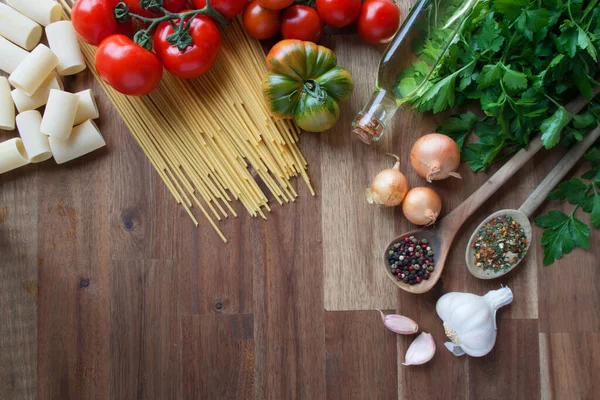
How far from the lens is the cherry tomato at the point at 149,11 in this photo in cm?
126

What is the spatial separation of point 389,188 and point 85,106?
82 cm

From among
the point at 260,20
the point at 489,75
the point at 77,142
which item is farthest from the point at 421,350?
the point at 77,142

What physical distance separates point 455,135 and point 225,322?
800mm

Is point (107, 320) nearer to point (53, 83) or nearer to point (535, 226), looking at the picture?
point (53, 83)

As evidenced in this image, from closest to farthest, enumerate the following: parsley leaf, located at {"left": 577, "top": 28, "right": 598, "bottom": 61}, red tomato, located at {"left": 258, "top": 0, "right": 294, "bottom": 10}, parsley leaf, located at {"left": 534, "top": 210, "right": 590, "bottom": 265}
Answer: parsley leaf, located at {"left": 577, "top": 28, "right": 598, "bottom": 61} < red tomato, located at {"left": 258, "top": 0, "right": 294, "bottom": 10} < parsley leaf, located at {"left": 534, "top": 210, "right": 590, "bottom": 265}

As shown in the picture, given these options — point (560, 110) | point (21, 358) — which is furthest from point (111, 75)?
point (560, 110)

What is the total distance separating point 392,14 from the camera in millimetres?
1287

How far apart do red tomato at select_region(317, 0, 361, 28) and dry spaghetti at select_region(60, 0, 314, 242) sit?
0.65 ft

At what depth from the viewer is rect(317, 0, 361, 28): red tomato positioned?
127cm

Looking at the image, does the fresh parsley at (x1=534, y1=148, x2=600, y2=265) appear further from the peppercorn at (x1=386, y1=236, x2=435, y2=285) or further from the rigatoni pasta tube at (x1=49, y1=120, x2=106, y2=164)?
the rigatoni pasta tube at (x1=49, y1=120, x2=106, y2=164)

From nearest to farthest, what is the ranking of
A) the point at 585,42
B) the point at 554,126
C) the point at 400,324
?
the point at 585,42 → the point at 554,126 → the point at 400,324

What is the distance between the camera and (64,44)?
131 centimetres

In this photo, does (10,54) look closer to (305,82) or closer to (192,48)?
(192,48)

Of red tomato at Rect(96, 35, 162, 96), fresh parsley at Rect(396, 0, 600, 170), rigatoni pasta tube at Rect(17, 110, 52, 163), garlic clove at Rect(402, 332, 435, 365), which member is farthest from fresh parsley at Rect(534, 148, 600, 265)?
rigatoni pasta tube at Rect(17, 110, 52, 163)
